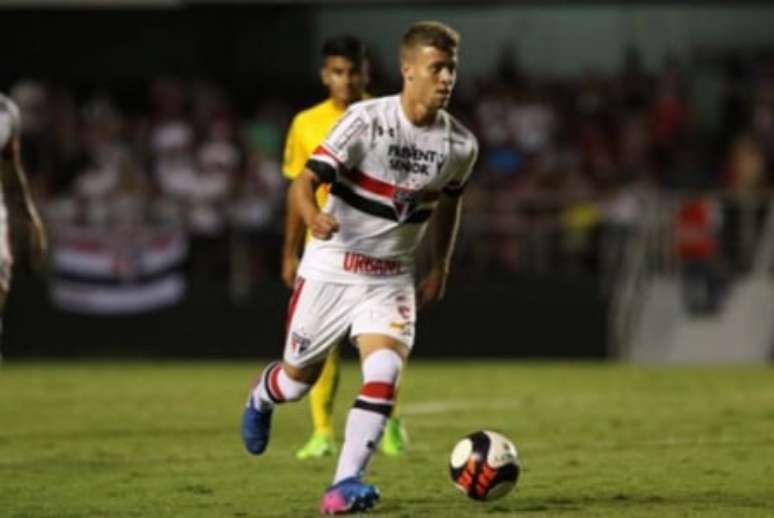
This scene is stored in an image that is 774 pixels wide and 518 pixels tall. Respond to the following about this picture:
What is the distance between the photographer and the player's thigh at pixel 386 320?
8837 millimetres

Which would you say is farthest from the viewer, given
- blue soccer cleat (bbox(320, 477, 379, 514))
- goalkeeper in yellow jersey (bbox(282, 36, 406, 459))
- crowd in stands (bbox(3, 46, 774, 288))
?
crowd in stands (bbox(3, 46, 774, 288))

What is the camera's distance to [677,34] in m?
26.3

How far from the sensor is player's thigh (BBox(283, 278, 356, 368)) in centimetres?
912

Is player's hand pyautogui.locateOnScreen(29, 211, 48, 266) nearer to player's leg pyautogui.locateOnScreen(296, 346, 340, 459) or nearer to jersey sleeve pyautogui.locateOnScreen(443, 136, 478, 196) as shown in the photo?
player's leg pyautogui.locateOnScreen(296, 346, 340, 459)

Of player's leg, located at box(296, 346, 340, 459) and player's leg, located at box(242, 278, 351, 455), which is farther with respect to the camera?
player's leg, located at box(296, 346, 340, 459)

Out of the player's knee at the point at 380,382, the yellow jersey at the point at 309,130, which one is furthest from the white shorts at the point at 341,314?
the yellow jersey at the point at 309,130

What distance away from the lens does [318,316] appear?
30.1ft

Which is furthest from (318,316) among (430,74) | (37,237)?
(37,237)

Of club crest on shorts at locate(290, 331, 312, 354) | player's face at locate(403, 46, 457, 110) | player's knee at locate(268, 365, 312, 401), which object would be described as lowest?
player's knee at locate(268, 365, 312, 401)

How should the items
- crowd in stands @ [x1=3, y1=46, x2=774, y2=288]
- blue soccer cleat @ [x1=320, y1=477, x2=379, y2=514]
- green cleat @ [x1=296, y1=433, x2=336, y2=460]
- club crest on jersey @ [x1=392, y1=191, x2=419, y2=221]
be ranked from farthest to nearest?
crowd in stands @ [x1=3, y1=46, x2=774, y2=288]
green cleat @ [x1=296, y1=433, x2=336, y2=460]
club crest on jersey @ [x1=392, y1=191, x2=419, y2=221]
blue soccer cleat @ [x1=320, y1=477, x2=379, y2=514]

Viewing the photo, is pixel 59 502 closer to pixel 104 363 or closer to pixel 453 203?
pixel 453 203

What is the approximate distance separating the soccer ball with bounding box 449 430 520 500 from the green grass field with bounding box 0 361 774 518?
0.28 feet

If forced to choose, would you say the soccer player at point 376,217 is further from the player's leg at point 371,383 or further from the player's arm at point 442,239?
the player's arm at point 442,239

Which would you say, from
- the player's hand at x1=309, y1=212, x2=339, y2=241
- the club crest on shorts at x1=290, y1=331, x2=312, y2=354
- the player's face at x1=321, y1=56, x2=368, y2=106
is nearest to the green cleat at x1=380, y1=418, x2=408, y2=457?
the player's face at x1=321, y1=56, x2=368, y2=106
